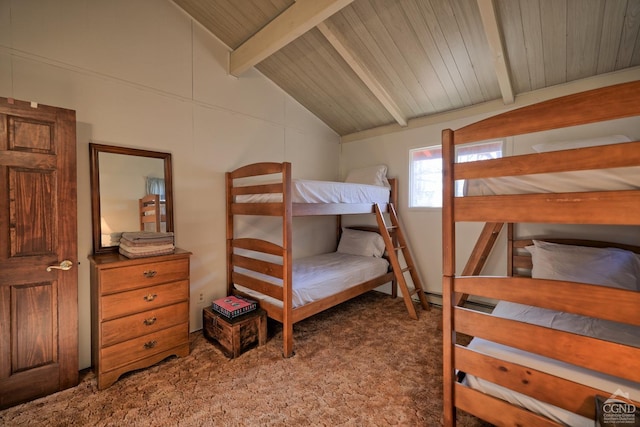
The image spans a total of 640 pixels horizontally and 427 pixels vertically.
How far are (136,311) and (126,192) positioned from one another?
1.02 metres

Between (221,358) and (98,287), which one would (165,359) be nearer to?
(221,358)

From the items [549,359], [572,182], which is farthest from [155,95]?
[549,359]

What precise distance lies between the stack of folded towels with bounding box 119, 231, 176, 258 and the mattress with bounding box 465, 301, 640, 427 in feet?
7.41

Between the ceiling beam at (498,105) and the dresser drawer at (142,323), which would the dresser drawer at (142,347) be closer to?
the dresser drawer at (142,323)

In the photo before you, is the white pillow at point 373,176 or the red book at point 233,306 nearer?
the red book at point 233,306

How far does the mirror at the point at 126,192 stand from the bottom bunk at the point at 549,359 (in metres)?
2.49

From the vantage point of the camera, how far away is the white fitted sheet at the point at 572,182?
1.11m

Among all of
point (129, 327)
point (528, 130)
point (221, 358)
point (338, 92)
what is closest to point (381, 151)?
point (338, 92)

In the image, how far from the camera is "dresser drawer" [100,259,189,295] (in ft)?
6.03

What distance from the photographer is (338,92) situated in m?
3.25

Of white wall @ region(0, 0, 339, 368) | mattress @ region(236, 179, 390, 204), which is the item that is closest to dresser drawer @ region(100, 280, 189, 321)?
white wall @ region(0, 0, 339, 368)

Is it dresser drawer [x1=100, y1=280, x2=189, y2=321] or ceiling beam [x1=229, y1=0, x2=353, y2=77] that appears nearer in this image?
dresser drawer [x1=100, y1=280, x2=189, y2=321]

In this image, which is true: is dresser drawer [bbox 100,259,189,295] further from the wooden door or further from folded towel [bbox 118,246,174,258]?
the wooden door

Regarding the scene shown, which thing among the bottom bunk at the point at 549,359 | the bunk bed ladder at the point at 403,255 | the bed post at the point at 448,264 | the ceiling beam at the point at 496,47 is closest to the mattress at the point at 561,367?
the bottom bunk at the point at 549,359
